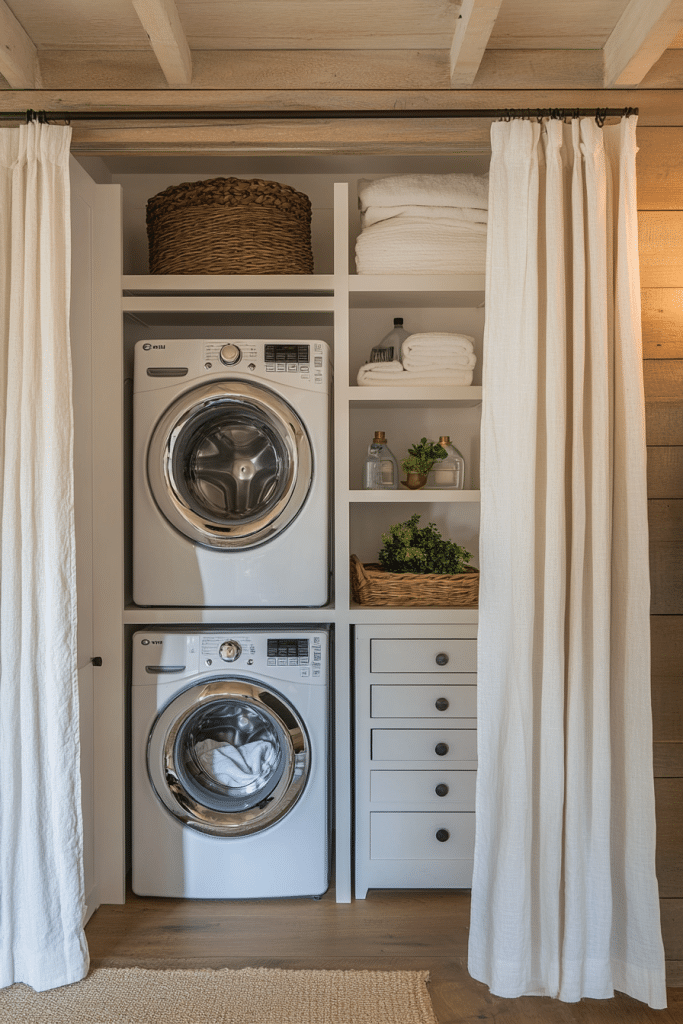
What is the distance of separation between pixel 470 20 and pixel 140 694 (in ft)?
6.40

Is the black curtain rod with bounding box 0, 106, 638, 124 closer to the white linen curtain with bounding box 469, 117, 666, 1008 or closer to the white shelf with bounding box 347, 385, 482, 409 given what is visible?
the white linen curtain with bounding box 469, 117, 666, 1008

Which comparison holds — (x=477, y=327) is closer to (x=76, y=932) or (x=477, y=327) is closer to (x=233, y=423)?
(x=233, y=423)

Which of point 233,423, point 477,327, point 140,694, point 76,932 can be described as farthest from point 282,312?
point 76,932

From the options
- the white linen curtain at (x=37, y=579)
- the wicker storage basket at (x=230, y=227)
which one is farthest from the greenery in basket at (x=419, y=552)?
the white linen curtain at (x=37, y=579)

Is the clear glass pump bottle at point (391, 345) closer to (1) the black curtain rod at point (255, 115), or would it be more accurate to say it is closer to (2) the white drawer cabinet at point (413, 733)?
(1) the black curtain rod at point (255, 115)

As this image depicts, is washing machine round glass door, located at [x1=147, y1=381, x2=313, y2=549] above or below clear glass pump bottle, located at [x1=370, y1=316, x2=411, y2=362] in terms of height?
below

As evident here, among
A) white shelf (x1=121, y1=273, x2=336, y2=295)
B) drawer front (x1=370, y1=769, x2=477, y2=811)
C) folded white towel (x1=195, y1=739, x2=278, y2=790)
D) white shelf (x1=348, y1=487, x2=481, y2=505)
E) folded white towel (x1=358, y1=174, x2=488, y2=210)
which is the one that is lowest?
drawer front (x1=370, y1=769, x2=477, y2=811)

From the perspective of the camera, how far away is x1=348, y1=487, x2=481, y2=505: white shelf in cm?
211

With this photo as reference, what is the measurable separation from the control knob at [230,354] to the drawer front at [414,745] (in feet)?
3.84

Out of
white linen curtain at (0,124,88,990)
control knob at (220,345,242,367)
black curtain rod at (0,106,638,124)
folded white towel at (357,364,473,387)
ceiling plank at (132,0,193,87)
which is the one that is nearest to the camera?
ceiling plank at (132,0,193,87)

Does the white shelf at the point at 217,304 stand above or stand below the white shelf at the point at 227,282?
below

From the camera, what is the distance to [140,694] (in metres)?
2.11

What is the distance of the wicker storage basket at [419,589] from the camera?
7.04 feet

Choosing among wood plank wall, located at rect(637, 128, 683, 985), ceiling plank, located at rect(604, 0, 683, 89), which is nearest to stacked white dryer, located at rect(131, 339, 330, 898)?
wood plank wall, located at rect(637, 128, 683, 985)
